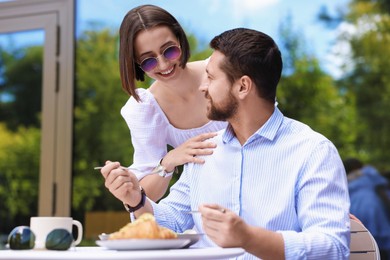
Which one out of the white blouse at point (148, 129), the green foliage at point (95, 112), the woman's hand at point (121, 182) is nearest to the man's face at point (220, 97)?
the woman's hand at point (121, 182)

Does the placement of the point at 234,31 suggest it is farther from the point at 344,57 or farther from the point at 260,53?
the point at 344,57

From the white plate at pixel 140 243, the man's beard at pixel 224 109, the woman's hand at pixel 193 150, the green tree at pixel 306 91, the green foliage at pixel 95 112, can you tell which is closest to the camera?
the white plate at pixel 140 243

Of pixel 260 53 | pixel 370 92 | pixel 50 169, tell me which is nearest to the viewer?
pixel 260 53

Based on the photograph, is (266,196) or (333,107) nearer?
(266,196)

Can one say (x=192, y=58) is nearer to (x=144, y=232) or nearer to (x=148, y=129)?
(x=148, y=129)

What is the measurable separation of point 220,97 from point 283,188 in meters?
0.28

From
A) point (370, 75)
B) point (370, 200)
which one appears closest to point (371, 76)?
point (370, 75)

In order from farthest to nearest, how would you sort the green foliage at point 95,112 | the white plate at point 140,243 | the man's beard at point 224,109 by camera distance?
the green foliage at point 95,112
the man's beard at point 224,109
the white plate at point 140,243

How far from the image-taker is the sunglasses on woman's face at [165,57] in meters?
2.11

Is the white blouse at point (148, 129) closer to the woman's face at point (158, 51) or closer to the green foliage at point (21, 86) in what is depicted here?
the woman's face at point (158, 51)

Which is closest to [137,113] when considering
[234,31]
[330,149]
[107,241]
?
[234,31]

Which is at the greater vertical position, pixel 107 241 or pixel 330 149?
pixel 330 149

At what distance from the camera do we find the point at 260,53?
1711 mm

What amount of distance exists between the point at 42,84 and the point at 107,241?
3.45 meters
